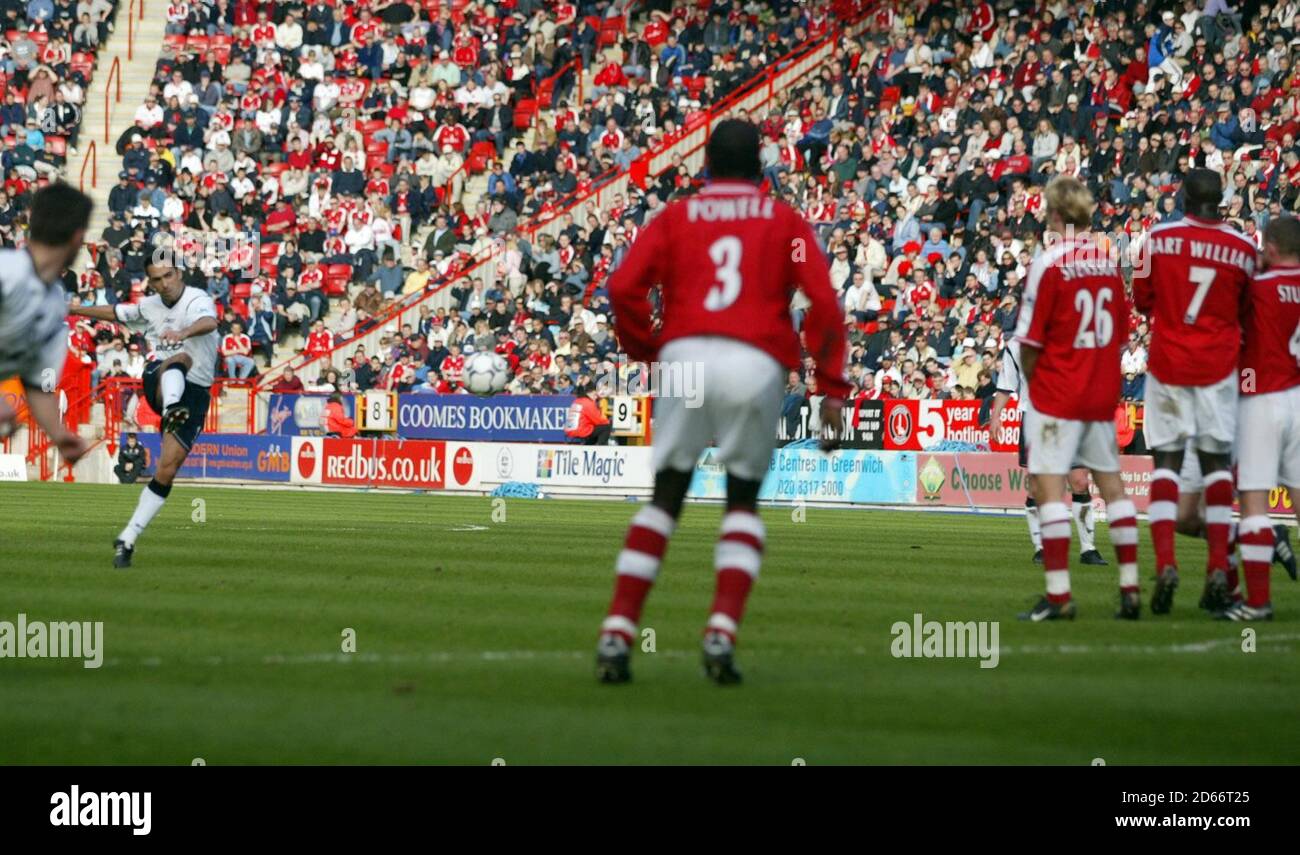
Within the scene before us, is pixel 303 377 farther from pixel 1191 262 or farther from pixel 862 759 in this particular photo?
pixel 862 759

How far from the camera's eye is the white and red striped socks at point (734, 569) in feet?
27.1

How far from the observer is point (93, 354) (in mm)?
41688

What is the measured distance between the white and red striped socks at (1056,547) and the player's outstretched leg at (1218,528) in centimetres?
109

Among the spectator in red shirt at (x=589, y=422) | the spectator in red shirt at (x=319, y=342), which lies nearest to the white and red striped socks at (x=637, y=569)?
the spectator in red shirt at (x=589, y=422)

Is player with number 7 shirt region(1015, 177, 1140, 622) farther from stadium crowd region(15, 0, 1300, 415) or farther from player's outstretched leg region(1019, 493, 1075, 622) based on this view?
stadium crowd region(15, 0, 1300, 415)

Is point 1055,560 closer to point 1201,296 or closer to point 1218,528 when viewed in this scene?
point 1218,528

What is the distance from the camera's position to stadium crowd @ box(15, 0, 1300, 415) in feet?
111

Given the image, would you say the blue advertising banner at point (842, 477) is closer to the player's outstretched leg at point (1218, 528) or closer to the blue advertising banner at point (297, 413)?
the blue advertising banner at point (297, 413)

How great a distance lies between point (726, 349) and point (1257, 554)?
463cm

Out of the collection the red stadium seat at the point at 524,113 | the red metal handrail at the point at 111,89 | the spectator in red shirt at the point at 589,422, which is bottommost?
the spectator in red shirt at the point at 589,422

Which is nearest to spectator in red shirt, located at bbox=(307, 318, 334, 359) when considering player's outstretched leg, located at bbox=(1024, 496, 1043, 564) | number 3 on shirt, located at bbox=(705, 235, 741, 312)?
player's outstretched leg, located at bbox=(1024, 496, 1043, 564)

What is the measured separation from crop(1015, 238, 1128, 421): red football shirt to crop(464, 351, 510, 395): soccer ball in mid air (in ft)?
85.0

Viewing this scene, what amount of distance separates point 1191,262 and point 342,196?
114 feet
